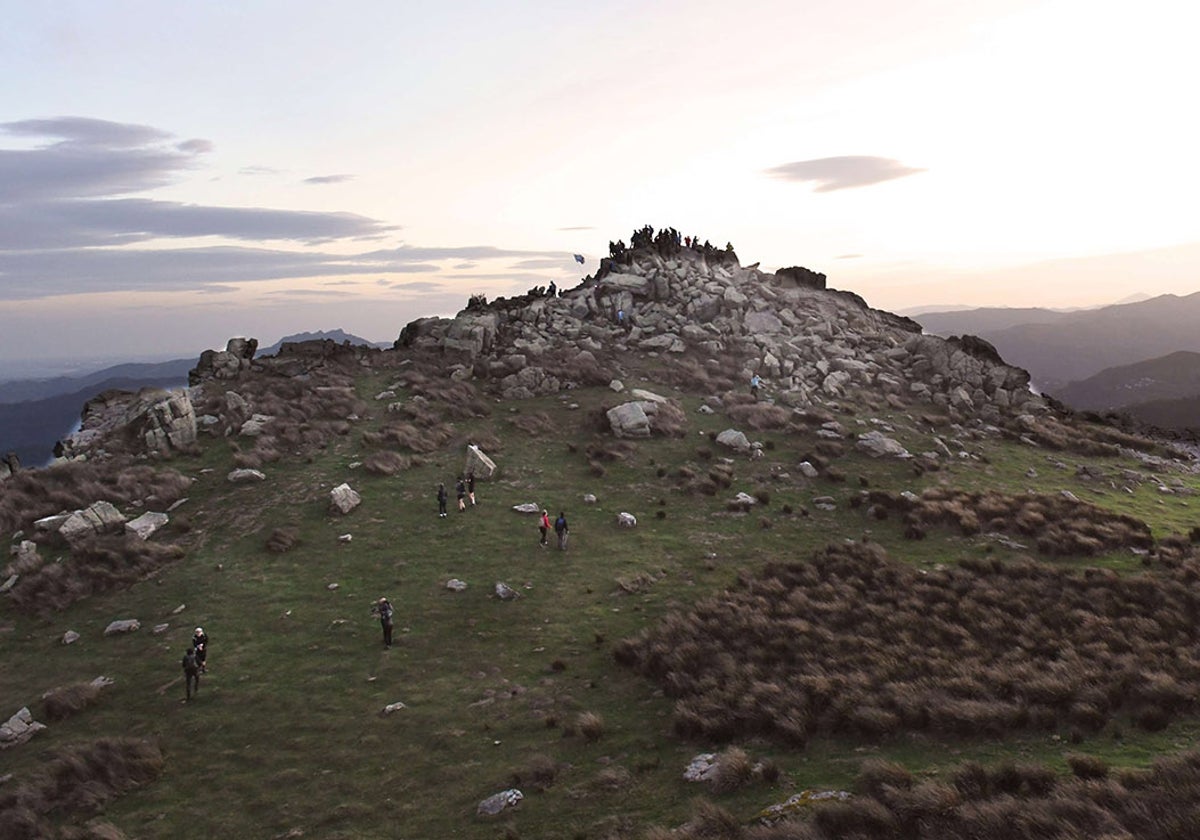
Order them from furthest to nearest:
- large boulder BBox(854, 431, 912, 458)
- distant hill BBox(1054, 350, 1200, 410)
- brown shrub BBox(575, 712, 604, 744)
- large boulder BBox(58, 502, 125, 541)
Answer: distant hill BBox(1054, 350, 1200, 410), large boulder BBox(854, 431, 912, 458), large boulder BBox(58, 502, 125, 541), brown shrub BBox(575, 712, 604, 744)

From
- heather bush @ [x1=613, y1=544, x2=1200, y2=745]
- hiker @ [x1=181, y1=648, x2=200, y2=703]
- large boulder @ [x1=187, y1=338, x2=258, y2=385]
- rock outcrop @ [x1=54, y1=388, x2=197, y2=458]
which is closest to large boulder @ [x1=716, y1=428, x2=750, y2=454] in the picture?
heather bush @ [x1=613, y1=544, x2=1200, y2=745]

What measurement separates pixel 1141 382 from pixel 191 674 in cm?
20540

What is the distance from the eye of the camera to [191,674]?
1780 cm

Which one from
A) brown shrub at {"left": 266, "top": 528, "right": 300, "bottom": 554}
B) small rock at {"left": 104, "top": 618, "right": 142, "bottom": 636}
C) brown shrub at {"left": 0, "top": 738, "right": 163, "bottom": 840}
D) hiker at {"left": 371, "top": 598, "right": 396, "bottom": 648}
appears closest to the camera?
brown shrub at {"left": 0, "top": 738, "right": 163, "bottom": 840}

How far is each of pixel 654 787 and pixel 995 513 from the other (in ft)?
78.0

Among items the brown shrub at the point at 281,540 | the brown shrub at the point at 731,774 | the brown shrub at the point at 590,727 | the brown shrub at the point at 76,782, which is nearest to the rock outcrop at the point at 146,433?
the brown shrub at the point at 281,540

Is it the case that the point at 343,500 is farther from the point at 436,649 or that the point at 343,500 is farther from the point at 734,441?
the point at 734,441

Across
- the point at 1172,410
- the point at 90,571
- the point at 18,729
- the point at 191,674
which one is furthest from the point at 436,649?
the point at 1172,410

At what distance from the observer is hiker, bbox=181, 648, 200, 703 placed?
17719 mm

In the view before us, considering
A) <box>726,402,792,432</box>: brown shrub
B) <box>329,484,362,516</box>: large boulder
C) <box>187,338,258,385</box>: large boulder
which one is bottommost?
<box>329,484,362,516</box>: large boulder

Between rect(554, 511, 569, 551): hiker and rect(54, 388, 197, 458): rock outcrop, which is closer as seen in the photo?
rect(554, 511, 569, 551): hiker

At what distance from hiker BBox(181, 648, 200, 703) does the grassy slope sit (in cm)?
43

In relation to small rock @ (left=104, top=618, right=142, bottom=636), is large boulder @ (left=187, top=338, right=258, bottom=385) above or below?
above

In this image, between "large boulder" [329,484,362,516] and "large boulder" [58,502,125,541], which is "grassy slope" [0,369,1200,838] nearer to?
"large boulder" [329,484,362,516]
